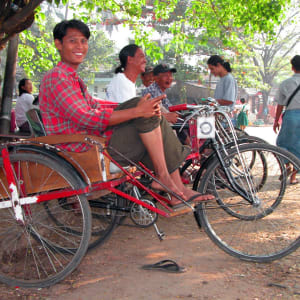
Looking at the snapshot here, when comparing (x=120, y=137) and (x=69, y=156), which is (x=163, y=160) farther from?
(x=69, y=156)

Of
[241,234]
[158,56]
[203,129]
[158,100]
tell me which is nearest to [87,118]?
[158,100]

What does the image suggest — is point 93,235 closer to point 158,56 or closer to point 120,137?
point 120,137

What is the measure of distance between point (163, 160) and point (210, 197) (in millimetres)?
466

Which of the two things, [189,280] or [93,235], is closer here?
[189,280]

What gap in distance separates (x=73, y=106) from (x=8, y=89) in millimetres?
4318

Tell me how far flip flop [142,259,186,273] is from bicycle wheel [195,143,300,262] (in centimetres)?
36

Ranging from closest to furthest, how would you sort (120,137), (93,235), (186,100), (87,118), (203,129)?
1. (87,118)
2. (120,137)
3. (203,129)
4. (93,235)
5. (186,100)

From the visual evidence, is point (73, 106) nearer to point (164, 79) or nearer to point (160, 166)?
point (160, 166)

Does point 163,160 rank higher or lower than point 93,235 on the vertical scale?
higher

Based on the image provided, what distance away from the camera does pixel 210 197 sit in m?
2.83

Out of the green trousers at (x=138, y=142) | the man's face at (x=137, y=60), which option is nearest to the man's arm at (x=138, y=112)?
the green trousers at (x=138, y=142)

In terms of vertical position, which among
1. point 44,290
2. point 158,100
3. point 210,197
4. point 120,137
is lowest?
point 44,290

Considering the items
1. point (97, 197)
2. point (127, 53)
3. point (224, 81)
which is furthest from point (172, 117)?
point (224, 81)

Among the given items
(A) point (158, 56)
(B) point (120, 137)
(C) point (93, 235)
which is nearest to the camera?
(B) point (120, 137)
